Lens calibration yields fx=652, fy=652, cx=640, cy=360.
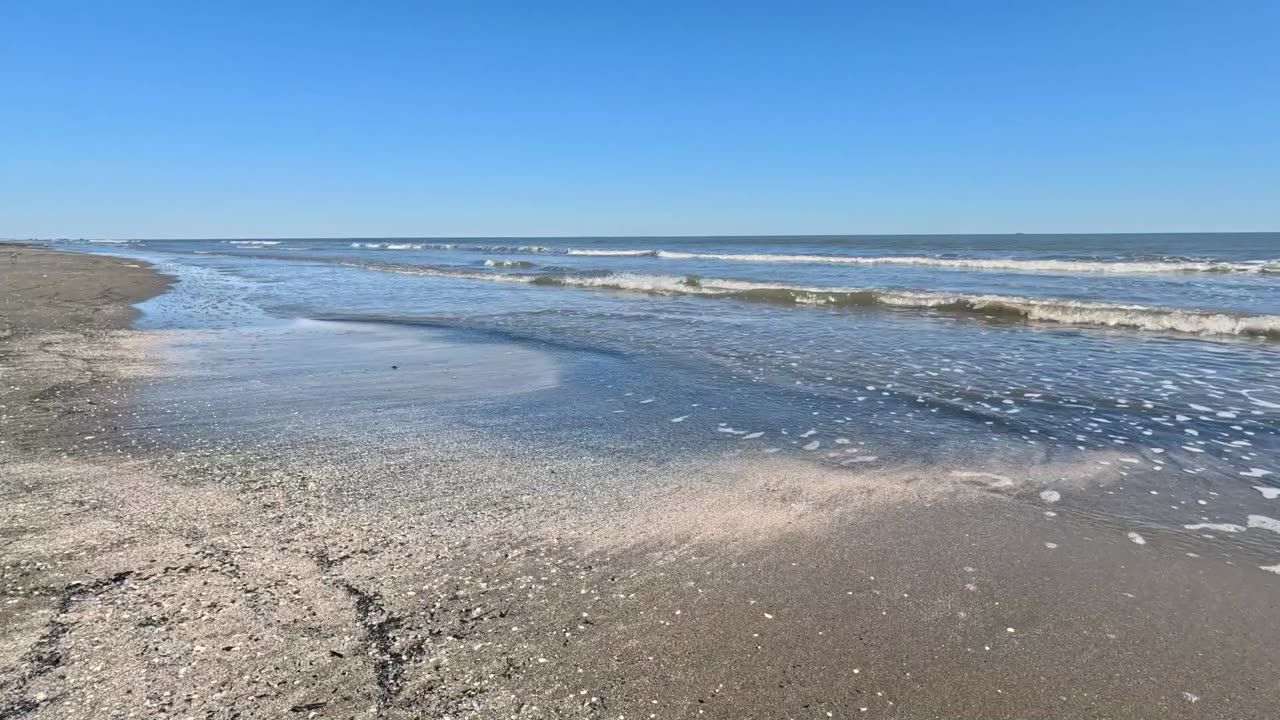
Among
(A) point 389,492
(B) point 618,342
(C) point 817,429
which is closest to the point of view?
(A) point 389,492

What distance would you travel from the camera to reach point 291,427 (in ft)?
18.2

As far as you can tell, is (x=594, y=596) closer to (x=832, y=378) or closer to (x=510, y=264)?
(x=832, y=378)

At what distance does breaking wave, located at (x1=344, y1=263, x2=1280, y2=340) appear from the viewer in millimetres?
12312

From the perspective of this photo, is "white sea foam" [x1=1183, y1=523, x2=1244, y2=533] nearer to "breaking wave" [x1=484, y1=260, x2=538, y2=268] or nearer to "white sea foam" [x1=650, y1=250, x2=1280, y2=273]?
"white sea foam" [x1=650, y1=250, x2=1280, y2=273]

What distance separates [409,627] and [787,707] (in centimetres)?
148

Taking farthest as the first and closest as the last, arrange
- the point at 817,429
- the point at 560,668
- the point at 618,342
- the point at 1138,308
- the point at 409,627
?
1. the point at 1138,308
2. the point at 618,342
3. the point at 817,429
4. the point at 409,627
5. the point at 560,668

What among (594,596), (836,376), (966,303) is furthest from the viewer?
(966,303)

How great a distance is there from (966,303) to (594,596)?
16216 mm

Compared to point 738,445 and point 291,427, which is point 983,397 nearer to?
point 738,445

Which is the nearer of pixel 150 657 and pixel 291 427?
pixel 150 657

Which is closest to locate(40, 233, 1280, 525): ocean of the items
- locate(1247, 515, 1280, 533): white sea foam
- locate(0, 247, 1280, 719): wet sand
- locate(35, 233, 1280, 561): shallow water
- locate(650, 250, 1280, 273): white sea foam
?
locate(35, 233, 1280, 561): shallow water

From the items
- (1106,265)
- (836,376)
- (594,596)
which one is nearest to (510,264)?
(1106,265)

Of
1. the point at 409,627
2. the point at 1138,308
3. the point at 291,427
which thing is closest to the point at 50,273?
the point at 291,427

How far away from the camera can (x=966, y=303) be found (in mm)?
16531
